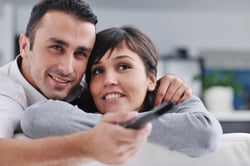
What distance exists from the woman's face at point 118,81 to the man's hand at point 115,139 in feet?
1.19

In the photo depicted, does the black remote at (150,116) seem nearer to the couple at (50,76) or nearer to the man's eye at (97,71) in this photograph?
the couple at (50,76)

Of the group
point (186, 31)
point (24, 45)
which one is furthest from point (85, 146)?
point (186, 31)

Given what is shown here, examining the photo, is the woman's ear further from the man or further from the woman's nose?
the woman's nose

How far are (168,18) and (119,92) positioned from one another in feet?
17.9

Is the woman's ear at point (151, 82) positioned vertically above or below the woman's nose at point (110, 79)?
below

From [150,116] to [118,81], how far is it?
0.48m

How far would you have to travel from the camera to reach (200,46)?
6379 mm

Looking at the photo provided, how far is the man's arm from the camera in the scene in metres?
0.64

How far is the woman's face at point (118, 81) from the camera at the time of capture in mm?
1055

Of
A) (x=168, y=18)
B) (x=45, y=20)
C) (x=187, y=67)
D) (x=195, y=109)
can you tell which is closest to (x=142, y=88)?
(x=195, y=109)

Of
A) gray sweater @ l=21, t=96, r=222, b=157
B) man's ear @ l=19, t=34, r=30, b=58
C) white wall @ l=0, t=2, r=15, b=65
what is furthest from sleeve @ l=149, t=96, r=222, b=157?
white wall @ l=0, t=2, r=15, b=65

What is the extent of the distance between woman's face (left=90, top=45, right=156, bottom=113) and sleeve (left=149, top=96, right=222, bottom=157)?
0.22m

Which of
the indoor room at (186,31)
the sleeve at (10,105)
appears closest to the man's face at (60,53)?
the sleeve at (10,105)

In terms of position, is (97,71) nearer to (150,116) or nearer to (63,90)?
(63,90)
